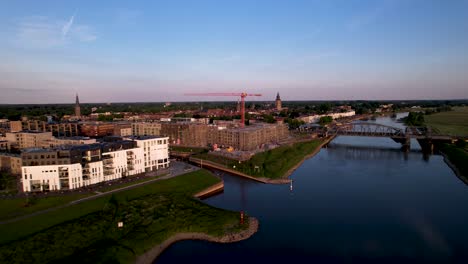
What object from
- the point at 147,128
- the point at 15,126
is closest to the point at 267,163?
the point at 147,128

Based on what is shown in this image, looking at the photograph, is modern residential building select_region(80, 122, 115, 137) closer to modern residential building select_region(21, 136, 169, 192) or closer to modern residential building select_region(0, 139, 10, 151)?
modern residential building select_region(0, 139, 10, 151)

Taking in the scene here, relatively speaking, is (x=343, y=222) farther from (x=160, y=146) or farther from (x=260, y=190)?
(x=160, y=146)

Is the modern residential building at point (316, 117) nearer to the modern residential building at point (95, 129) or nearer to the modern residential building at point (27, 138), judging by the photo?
the modern residential building at point (95, 129)

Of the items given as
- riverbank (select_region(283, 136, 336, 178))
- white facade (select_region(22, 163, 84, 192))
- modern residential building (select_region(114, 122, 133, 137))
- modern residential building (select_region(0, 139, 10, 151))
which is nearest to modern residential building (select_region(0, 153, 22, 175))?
white facade (select_region(22, 163, 84, 192))

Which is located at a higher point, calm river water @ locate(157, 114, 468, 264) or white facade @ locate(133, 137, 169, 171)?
white facade @ locate(133, 137, 169, 171)

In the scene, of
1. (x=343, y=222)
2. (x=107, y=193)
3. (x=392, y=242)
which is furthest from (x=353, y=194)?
(x=107, y=193)

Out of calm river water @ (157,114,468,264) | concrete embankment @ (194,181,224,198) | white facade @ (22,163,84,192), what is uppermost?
white facade @ (22,163,84,192)

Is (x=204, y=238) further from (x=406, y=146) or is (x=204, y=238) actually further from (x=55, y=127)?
(x=55, y=127)
